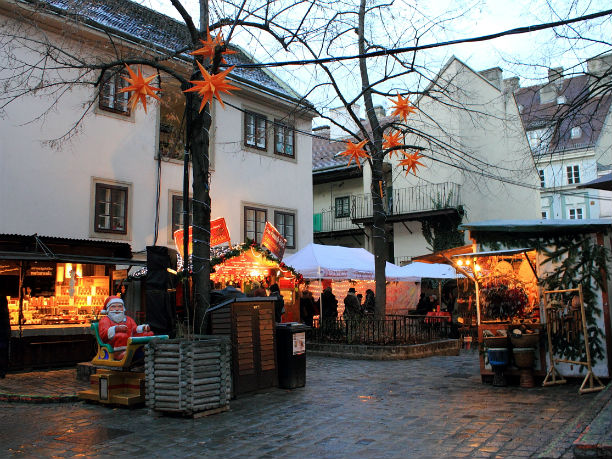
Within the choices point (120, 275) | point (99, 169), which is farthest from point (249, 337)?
point (99, 169)

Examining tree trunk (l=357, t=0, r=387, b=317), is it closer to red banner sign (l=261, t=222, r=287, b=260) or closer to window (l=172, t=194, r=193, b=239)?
red banner sign (l=261, t=222, r=287, b=260)

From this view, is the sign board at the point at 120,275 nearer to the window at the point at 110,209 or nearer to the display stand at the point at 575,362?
the window at the point at 110,209

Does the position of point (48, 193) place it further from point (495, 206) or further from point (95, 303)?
point (495, 206)

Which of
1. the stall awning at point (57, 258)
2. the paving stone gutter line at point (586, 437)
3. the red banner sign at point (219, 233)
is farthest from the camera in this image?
the red banner sign at point (219, 233)

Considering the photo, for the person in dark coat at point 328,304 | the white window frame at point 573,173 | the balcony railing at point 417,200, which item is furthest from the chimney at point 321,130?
the white window frame at point 573,173

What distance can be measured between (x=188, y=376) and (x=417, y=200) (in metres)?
22.1

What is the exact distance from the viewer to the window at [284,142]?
77.5ft

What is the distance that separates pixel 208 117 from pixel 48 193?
812 cm

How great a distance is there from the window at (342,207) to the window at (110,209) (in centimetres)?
1548

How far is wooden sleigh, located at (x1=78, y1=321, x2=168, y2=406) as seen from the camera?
8.60m

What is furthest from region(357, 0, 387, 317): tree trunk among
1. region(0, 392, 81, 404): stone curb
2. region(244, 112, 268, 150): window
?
region(0, 392, 81, 404): stone curb

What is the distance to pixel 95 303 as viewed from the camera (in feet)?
47.0

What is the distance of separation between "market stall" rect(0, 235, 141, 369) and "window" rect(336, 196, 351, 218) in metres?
18.3

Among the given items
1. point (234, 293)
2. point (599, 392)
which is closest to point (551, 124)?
point (599, 392)
